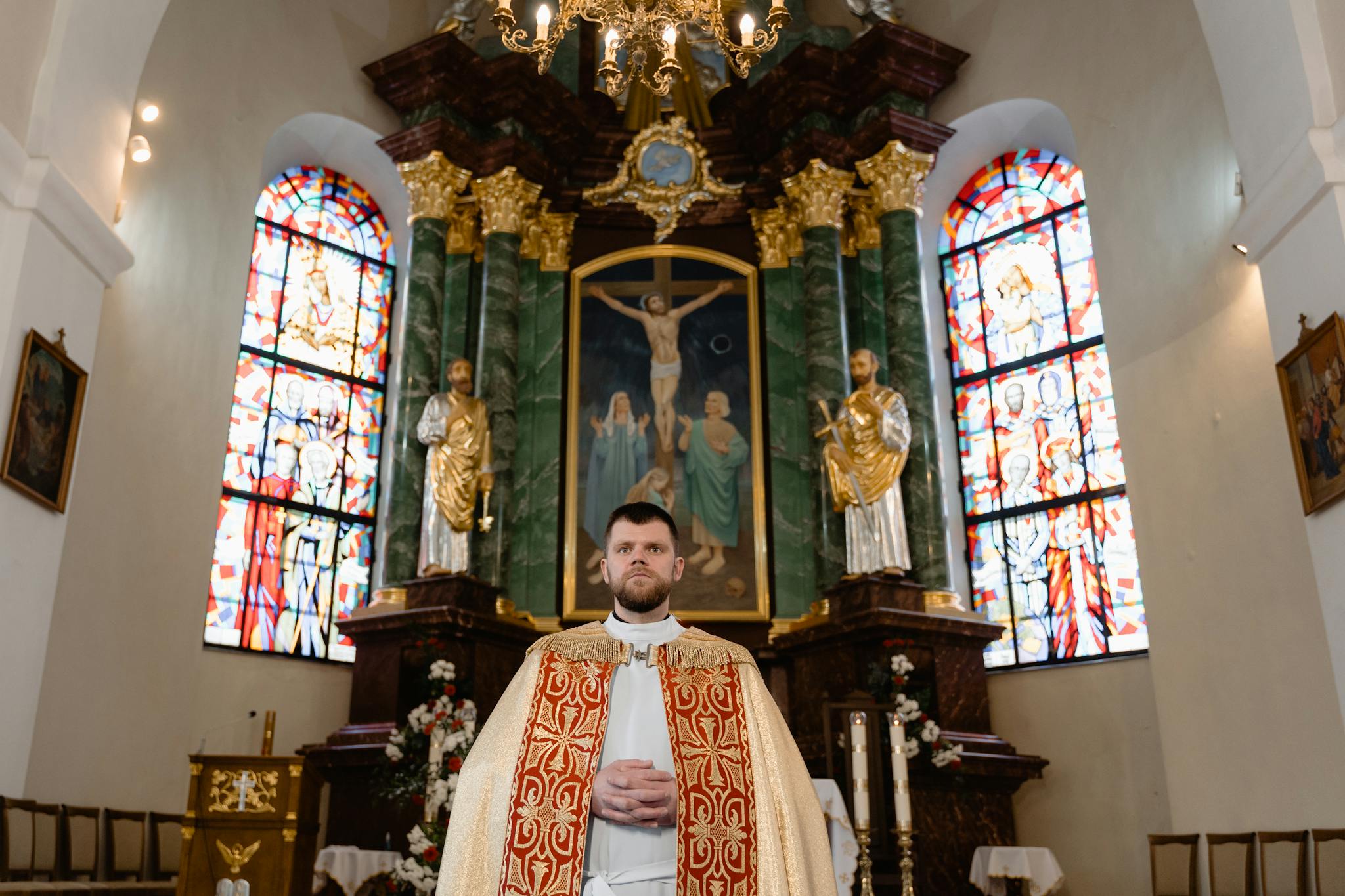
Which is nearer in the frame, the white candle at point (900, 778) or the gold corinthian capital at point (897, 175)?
the white candle at point (900, 778)

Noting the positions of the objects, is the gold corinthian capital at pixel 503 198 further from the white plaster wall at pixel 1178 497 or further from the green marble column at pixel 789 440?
the white plaster wall at pixel 1178 497

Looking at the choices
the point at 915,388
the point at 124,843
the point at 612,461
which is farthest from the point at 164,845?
the point at 915,388

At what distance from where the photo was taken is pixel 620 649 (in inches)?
126

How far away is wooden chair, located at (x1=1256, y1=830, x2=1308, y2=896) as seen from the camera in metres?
6.66

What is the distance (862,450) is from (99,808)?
5.83 m

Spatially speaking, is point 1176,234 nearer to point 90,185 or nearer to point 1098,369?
point 1098,369

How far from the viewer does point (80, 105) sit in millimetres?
6977

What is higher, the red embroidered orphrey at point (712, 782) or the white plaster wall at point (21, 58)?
the white plaster wall at point (21, 58)

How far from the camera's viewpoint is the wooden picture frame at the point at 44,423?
627cm

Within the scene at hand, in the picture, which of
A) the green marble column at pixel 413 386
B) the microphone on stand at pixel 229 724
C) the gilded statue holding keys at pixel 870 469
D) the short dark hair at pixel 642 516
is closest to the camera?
the short dark hair at pixel 642 516

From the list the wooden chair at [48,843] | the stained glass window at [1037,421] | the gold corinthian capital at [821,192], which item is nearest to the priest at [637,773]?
the wooden chair at [48,843]

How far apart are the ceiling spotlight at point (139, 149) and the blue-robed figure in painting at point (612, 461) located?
4.05m

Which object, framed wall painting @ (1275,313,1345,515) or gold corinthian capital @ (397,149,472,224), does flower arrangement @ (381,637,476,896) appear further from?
framed wall painting @ (1275,313,1345,515)

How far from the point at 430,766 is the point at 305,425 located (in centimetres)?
422
